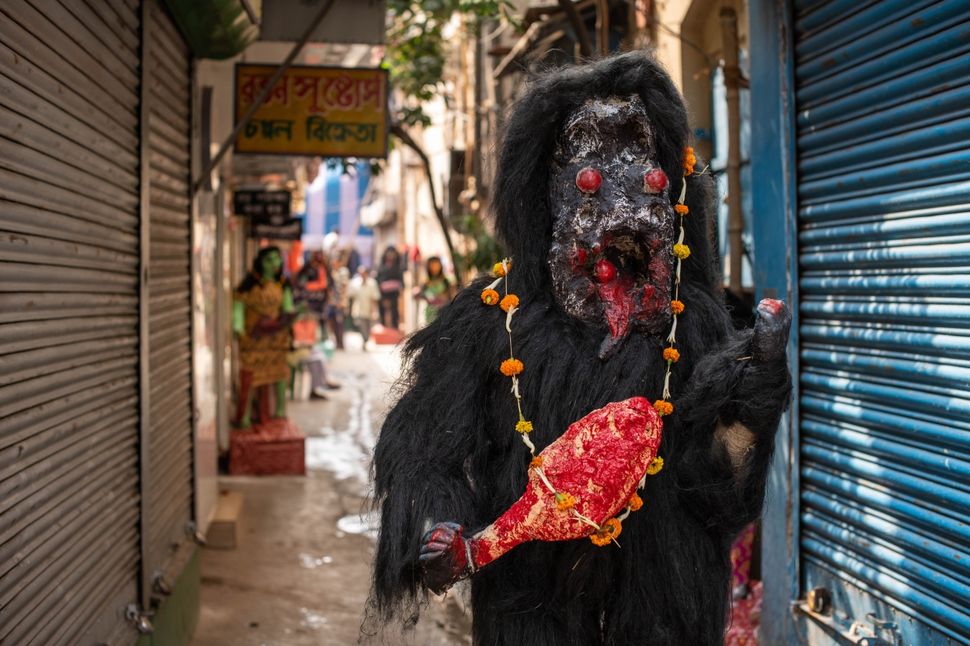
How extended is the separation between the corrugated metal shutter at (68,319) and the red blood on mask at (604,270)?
5.01 ft

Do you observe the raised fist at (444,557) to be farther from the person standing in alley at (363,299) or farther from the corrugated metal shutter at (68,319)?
the person standing in alley at (363,299)

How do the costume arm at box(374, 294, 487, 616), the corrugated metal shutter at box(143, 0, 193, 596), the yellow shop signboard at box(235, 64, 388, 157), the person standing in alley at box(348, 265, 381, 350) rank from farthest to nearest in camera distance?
the person standing in alley at box(348, 265, 381, 350), the yellow shop signboard at box(235, 64, 388, 157), the corrugated metal shutter at box(143, 0, 193, 596), the costume arm at box(374, 294, 487, 616)

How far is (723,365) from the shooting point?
98.4 inches

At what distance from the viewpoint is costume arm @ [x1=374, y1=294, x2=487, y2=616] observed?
2.60 m

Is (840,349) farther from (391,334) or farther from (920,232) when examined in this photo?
(391,334)

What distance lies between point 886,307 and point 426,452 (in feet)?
5.94

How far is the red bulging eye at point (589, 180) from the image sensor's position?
8.66 ft

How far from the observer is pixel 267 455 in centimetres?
959

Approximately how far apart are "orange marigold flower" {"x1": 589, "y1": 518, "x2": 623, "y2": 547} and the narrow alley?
28.6 inches

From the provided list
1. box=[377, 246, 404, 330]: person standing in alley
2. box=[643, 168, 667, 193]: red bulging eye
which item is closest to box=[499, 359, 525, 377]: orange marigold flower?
box=[643, 168, 667, 193]: red bulging eye

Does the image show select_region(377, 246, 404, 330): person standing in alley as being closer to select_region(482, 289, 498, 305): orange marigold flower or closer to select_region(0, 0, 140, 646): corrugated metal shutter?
select_region(0, 0, 140, 646): corrugated metal shutter

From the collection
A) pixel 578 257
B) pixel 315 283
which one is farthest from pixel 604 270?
pixel 315 283

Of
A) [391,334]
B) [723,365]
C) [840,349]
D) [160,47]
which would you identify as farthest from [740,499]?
[391,334]

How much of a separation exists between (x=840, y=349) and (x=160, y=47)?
3.32 metres
